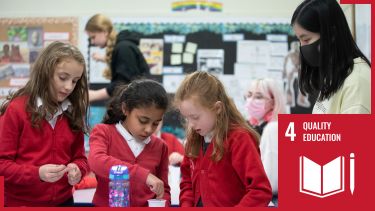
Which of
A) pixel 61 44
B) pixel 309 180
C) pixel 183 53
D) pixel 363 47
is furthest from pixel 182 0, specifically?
pixel 309 180

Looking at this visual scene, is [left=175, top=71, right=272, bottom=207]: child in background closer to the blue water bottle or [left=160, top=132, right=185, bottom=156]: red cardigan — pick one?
the blue water bottle

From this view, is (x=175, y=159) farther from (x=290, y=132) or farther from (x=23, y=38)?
(x=23, y=38)

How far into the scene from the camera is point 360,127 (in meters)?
1.21

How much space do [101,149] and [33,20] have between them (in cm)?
306

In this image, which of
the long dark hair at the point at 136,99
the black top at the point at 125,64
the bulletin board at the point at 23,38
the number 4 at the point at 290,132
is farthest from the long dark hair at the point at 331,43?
the bulletin board at the point at 23,38

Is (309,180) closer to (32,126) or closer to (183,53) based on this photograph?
(32,126)

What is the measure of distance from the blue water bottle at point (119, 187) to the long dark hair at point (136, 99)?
11.7 inches

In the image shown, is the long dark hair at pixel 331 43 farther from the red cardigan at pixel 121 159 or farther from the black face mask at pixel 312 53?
the red cardigan at pixel 121 159

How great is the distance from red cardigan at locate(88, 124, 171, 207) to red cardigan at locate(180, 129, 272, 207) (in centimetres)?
16

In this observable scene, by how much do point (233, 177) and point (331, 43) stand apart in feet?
1.74

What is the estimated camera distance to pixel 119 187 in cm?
151

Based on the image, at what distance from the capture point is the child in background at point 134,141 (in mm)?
1641

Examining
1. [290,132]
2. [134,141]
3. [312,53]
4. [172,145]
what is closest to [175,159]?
[172,145]

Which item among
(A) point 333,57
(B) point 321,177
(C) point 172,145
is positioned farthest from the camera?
(C) point 172,145
